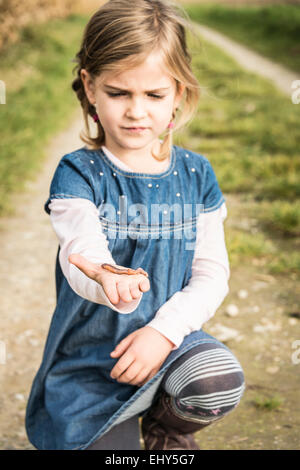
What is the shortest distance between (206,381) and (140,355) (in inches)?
7.1

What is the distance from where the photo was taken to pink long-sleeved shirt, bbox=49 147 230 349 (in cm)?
132

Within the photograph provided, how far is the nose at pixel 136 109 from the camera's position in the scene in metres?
1.46

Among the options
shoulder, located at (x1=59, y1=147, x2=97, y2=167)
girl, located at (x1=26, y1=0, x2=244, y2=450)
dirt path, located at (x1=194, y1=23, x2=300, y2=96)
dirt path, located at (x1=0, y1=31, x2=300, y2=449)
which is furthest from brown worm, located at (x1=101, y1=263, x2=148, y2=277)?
dirt path, located at (x1=194, y1=23, x2=300, y2=96)

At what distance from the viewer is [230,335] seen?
7.45ft

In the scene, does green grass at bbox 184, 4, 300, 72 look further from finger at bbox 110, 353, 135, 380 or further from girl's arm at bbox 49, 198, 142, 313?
finger at bbox 110, 353, 135, 380

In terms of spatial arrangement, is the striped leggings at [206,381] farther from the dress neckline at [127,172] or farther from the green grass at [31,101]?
the green grass at [31,101]

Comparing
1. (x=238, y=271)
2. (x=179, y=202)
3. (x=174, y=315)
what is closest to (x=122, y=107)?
(x=179, y=202)

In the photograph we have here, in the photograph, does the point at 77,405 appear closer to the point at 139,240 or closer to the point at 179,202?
the point at 139,240

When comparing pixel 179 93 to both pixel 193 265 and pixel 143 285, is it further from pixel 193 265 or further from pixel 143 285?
pixel 143 285

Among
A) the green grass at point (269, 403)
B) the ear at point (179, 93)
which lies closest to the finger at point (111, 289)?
the ear at point (179, 93)

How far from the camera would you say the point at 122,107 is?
1472mm

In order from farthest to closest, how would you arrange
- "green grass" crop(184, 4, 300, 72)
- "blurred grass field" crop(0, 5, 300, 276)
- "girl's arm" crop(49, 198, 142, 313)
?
"green grass" crop(184, 4, 300, 72) → "blurred grass field" crop(0, 5, 300, 276) → "girl's arm" crop(49, 198, 142, 313)

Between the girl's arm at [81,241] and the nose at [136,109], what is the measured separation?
0.26m

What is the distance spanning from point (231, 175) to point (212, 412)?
2.79m
